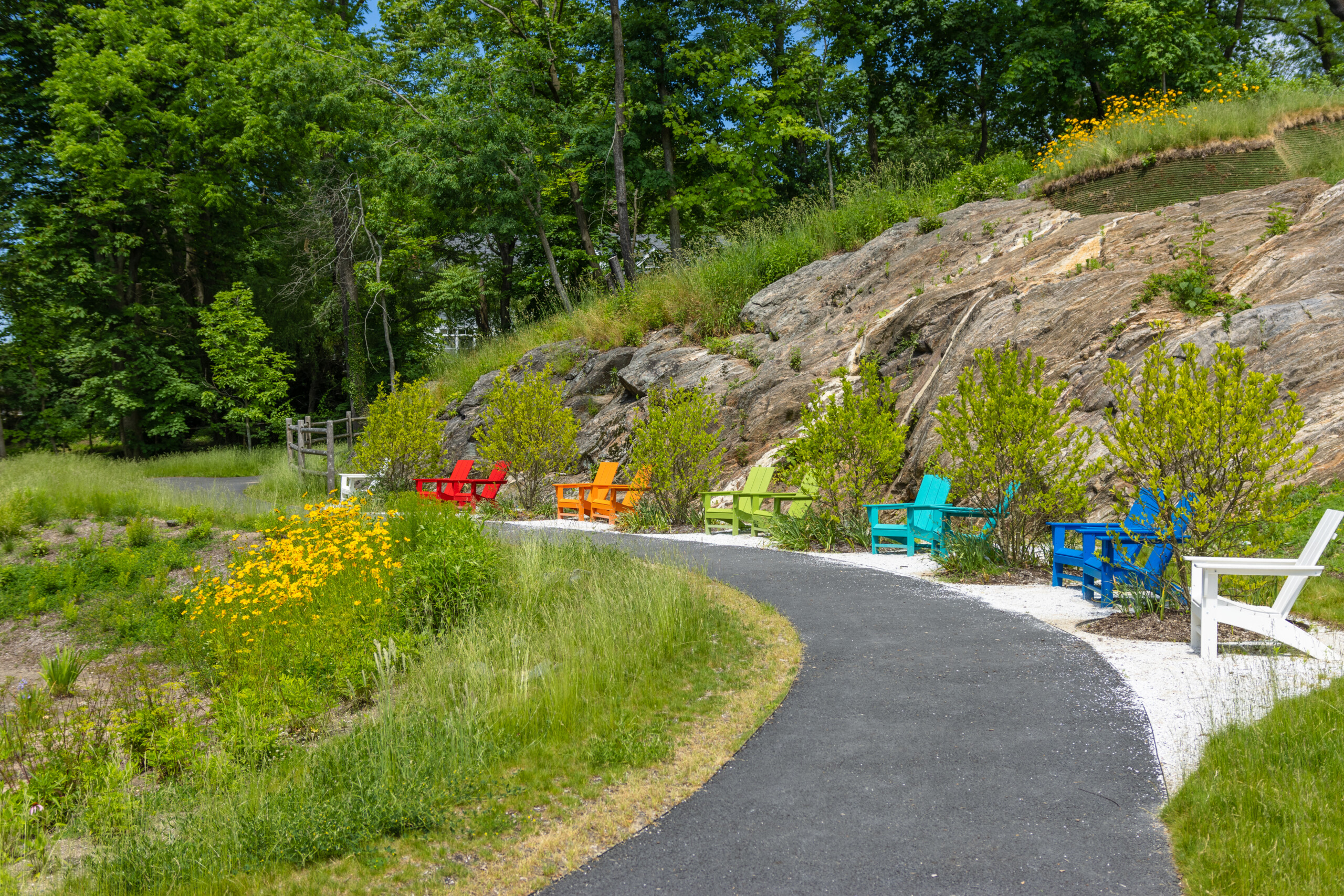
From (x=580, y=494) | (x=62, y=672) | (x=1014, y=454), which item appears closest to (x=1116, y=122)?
(x=1014, y=454)

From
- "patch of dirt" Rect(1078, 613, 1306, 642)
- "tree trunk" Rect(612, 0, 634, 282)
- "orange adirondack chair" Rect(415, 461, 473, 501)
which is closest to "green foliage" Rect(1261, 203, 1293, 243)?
"patch of dirt" Rect(1078, 613, 1306, 642)

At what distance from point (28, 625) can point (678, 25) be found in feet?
72.7

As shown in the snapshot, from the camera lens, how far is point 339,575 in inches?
284

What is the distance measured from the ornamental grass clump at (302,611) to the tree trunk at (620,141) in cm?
1611

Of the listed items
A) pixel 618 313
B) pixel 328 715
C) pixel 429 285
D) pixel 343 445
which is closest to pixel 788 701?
pixel 328 715

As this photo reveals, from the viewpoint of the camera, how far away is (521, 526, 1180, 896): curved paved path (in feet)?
10.7

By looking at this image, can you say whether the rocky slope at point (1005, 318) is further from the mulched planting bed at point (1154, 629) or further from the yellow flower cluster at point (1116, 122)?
the mulched planting bed at point (1154, 629)

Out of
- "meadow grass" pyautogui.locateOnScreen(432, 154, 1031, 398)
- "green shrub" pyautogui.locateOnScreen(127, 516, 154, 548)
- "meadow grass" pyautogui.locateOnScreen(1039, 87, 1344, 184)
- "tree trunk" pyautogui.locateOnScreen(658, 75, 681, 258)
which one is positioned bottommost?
"green shrub" pyautogui.locateOnScreen(127, 516, 154, 548)

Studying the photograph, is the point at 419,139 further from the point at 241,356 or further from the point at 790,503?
the point at 790,503

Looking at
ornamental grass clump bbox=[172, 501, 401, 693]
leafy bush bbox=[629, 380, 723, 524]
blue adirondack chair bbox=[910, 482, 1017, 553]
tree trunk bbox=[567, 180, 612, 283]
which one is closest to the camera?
ornamental grass clump bbox=[172, 501, 401, 693]

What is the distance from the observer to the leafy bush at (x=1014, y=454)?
337 inches

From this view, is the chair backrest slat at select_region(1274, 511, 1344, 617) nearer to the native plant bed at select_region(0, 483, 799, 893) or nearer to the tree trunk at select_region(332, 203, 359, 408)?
the native plant bed at select_region(0, 483, 799, 893)

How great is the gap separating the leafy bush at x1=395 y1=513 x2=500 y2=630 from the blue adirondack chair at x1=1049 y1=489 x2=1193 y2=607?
5217 mm

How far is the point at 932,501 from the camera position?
405 inches
